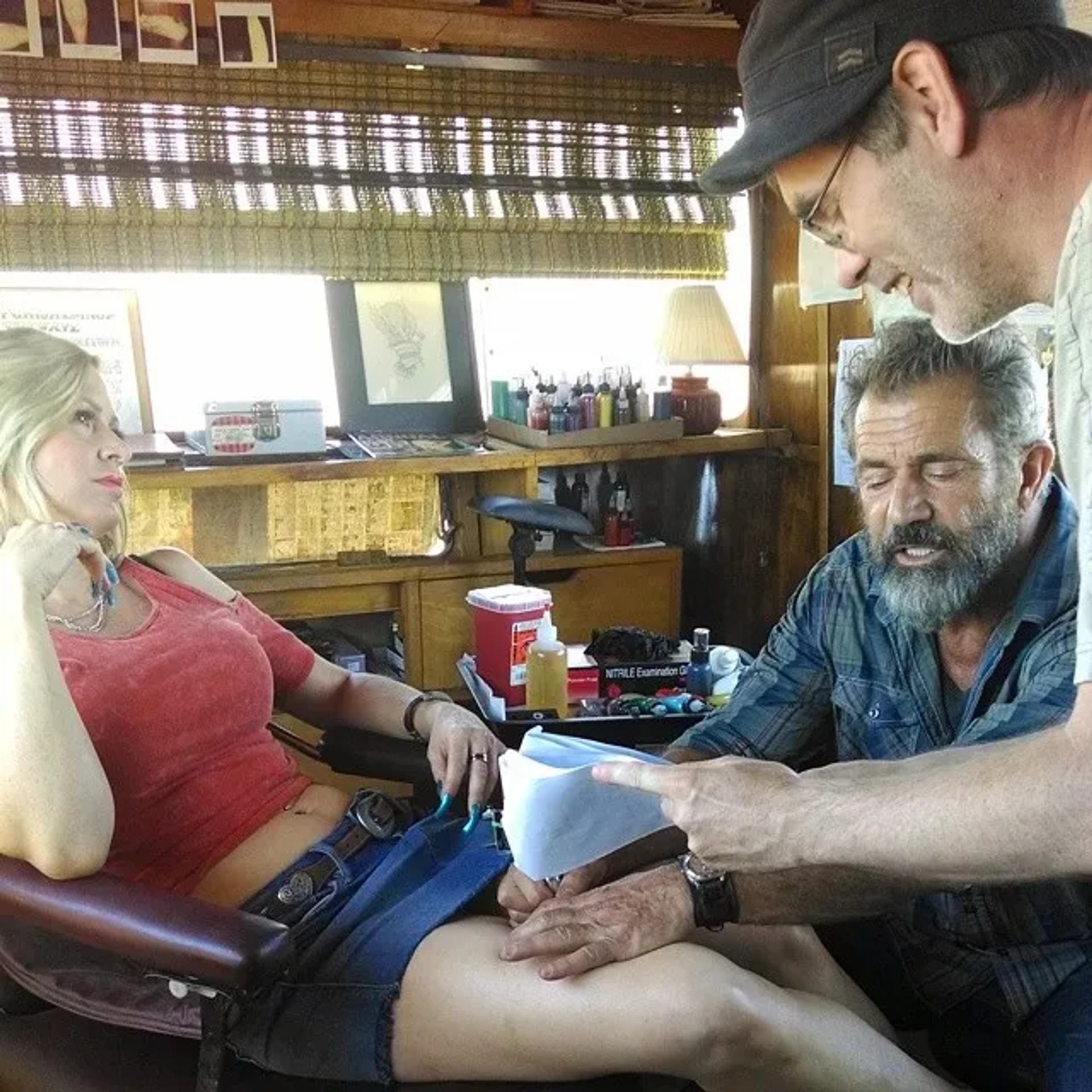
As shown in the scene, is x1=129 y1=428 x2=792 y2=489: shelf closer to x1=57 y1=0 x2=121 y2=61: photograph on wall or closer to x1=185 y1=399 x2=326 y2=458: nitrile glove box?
x1=185 y1=399 x2=326 y2=458: nitrile glove box

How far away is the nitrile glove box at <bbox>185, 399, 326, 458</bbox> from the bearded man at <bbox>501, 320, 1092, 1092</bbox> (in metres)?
1.40

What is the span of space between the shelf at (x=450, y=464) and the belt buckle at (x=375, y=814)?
123 centimetres

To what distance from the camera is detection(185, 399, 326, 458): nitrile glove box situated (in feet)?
9.02

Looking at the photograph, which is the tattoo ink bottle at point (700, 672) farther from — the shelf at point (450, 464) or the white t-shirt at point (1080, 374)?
the white t-shirt at point (1080, 374)

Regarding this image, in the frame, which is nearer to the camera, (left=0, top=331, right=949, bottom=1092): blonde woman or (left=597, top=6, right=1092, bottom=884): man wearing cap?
(left=597, top=6, right=1092, bottom=884): man wearing cap

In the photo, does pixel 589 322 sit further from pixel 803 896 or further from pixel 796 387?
pixel 803 896

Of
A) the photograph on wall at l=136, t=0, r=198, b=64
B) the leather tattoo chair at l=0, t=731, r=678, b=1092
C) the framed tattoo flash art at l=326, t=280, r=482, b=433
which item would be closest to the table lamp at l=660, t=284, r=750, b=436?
Result: the framed tattoo flash art at l=326, t=280, r=482, b=433

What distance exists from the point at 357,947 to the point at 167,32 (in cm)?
221

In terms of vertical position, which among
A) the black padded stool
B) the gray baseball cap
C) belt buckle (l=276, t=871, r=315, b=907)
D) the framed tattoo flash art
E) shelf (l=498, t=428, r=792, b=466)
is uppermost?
the gray baseball cap

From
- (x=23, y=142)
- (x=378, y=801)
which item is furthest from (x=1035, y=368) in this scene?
(x=23, y=142)

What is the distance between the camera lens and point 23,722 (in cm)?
139

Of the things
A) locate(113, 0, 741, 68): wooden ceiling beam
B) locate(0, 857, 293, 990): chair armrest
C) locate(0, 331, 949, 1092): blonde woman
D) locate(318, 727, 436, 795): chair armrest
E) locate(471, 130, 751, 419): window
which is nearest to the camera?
locate(0, 857, 293, 990): chair armrest

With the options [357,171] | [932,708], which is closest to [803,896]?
[932,708]

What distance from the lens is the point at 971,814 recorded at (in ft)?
2.92
